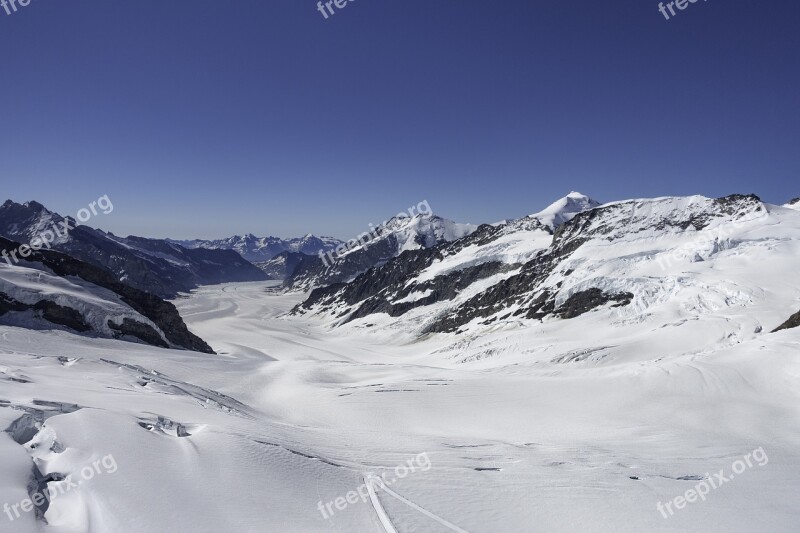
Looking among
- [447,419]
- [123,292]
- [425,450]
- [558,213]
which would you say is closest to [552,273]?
[447,419]

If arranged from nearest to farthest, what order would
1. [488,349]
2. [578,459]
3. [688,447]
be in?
[578,459] → [688,447] → [488,349]

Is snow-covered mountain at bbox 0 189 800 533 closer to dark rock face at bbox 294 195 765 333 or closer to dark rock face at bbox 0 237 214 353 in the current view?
dark rock face at bbox 0 237 214 353

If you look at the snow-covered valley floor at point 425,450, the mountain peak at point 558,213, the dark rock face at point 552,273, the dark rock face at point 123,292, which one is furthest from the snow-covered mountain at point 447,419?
the mountain peak at point 558,213

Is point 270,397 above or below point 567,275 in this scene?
above

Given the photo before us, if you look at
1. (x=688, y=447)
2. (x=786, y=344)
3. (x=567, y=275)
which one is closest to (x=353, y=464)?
(x=688, y=447)

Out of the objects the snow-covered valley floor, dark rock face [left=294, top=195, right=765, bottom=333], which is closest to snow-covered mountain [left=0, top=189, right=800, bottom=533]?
the snow-covered valley floor

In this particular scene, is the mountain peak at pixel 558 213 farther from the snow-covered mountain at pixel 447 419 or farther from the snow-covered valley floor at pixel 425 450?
the snow-covered valley floor at pixel 425 450

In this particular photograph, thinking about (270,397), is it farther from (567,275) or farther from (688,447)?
(567,275)
